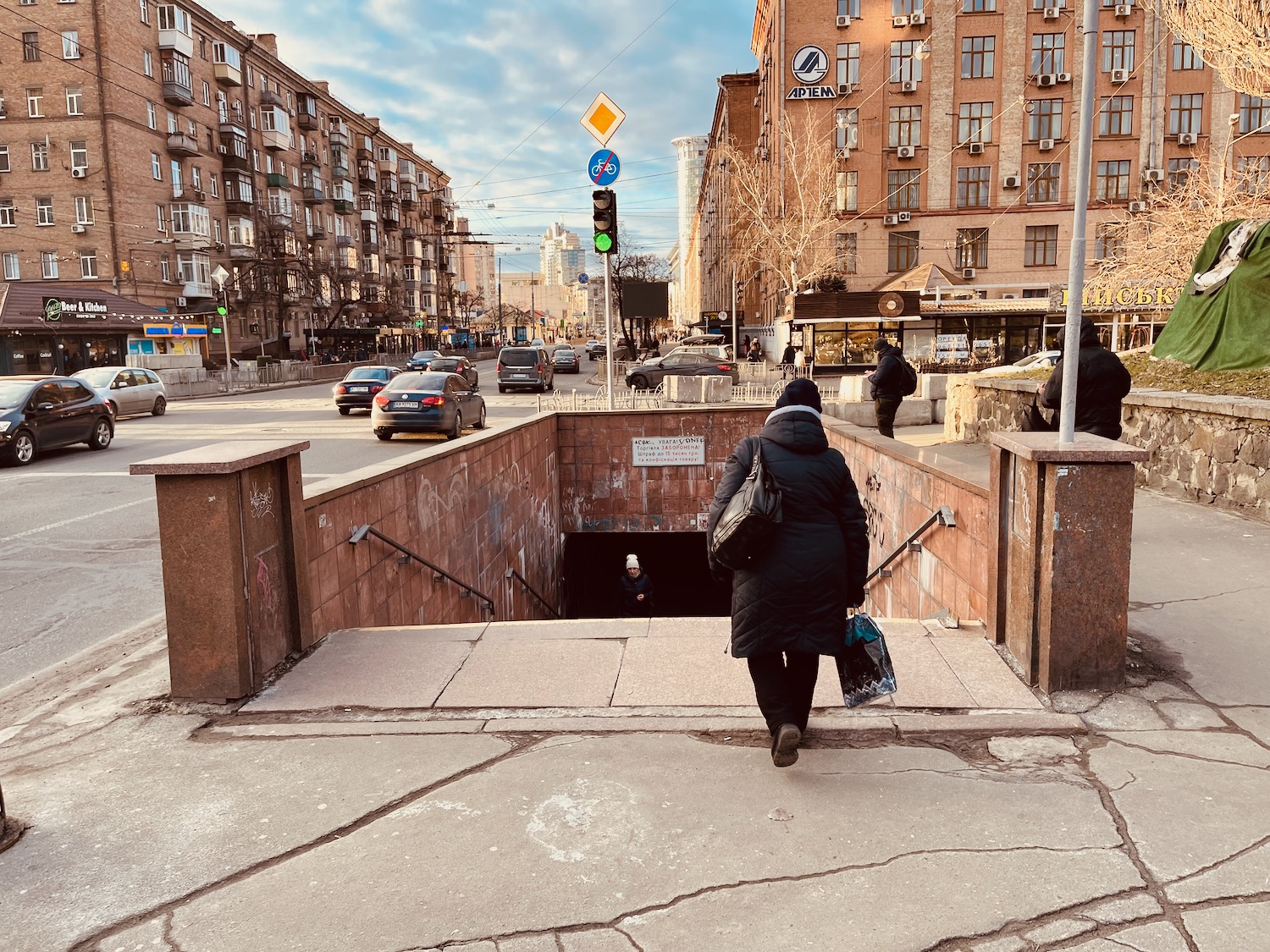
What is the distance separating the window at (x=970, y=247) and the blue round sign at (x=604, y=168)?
3887 cm

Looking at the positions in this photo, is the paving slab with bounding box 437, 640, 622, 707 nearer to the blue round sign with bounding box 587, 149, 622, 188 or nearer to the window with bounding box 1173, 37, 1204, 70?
the blue round sign with bounding box 587, 149, 622, 188

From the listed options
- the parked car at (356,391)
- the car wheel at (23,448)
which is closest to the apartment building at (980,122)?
the parked car at (356,391)

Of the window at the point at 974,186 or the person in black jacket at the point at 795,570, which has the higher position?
the window at the point at 974,186

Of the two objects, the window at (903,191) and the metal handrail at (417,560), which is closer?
the metal handrail at (417,560)

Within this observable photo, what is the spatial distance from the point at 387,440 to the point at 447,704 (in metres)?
14.4

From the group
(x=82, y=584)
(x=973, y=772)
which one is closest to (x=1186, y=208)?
(x=973, y=772)

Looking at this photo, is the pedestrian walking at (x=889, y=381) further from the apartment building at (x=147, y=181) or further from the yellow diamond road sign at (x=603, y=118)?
the apartment building at (x=147, y=181)

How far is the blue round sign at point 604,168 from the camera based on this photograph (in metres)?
13.0

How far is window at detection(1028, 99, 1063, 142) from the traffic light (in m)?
42.5

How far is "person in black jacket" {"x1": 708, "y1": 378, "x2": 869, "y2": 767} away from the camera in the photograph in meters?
3.80

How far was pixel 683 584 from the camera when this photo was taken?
66.3ft

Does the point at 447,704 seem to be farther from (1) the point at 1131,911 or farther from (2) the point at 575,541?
(2) the point at 575,541

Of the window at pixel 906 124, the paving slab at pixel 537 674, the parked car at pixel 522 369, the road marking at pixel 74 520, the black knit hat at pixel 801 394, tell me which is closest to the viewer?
the black knit hat at pixel 801 394

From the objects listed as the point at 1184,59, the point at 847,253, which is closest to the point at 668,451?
the point at 847,253
